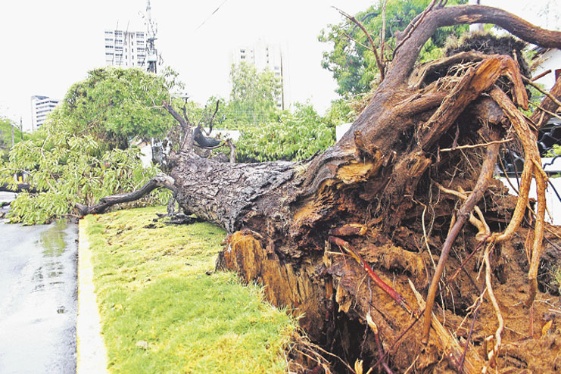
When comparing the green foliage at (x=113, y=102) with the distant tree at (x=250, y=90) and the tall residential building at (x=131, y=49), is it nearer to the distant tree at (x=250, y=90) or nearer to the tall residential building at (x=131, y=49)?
the tall residential building at (x=131, y=49)

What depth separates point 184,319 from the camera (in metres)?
3.10

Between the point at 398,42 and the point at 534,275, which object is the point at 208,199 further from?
the point at 534,275

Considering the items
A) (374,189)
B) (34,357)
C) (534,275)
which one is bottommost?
(34,357)

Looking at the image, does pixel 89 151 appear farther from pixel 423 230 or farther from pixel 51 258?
pixel 423 230

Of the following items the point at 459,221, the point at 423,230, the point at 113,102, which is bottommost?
the point at 423,230

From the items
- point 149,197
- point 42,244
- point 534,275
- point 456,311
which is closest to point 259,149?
point 149,197

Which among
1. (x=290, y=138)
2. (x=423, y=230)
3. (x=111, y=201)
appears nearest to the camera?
(x=423, y=230)

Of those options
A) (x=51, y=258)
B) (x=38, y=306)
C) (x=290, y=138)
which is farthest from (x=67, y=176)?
(x=38, y=306)

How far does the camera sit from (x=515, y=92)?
7.00 ft

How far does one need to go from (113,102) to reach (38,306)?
35.8 feet

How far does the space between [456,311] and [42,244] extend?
7.23 metres

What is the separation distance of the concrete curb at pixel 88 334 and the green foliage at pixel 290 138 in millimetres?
6255

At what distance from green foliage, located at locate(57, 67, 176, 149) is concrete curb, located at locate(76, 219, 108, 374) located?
32.4 ft

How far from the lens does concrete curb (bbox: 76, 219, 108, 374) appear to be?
2.82 meters
